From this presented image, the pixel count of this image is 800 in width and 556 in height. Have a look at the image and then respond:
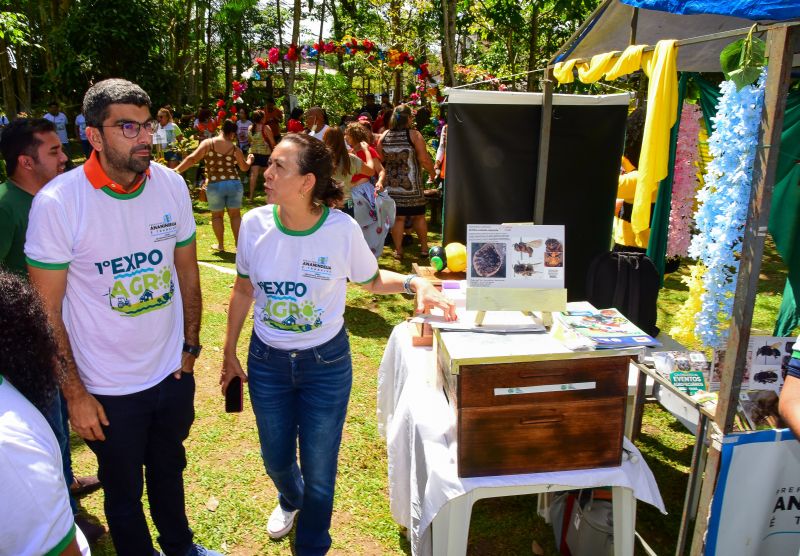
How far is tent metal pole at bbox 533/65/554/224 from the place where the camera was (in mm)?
4203

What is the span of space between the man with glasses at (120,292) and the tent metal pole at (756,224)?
2.06 m

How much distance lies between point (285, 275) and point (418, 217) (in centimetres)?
533

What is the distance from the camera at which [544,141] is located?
4.30 metres

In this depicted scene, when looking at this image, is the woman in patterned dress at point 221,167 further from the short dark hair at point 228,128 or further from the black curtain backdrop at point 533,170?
the black curtain backdrop at point 533,170

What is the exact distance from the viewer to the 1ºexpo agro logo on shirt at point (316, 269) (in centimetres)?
237

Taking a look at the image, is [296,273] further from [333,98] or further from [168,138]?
[333,98]

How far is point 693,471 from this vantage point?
8.21 feet

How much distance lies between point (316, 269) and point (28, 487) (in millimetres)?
1385

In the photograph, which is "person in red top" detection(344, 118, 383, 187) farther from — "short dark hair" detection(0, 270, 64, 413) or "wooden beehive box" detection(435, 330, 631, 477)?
"short dark hair" detection(0, 270, 64, 413)

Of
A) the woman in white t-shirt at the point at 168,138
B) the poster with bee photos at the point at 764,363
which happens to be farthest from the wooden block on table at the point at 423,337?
the woman in white t-shirt at the point at 168,138

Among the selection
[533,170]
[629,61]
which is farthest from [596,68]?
[533,170]

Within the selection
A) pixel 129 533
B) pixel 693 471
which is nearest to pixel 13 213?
pixel 129 533

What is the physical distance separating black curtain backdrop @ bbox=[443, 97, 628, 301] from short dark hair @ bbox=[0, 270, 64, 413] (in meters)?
3.33

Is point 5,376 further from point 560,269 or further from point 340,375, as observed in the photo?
point 560,269
